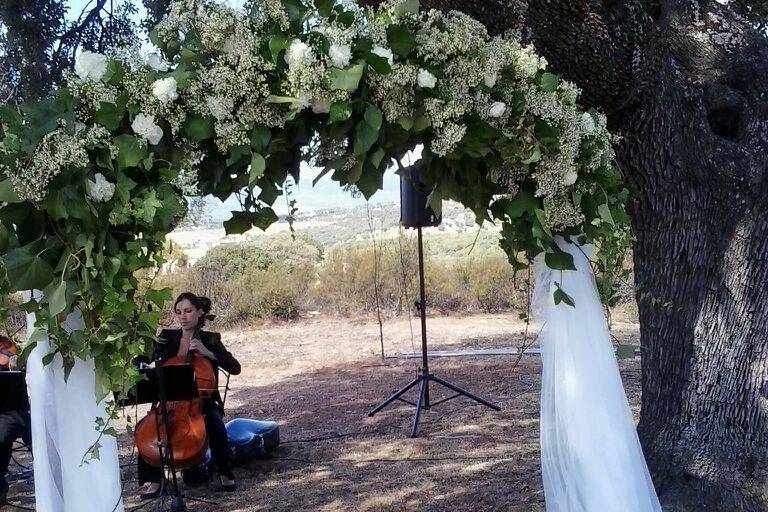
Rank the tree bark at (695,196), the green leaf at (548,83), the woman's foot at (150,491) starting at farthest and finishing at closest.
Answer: the woman's foot at (150,491), the tree bark at (695,196), the green leaf at (548,83)

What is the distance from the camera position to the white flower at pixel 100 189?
2547mm

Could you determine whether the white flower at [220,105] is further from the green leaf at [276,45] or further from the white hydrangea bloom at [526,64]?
the white hydrangea bloom at [526,64]

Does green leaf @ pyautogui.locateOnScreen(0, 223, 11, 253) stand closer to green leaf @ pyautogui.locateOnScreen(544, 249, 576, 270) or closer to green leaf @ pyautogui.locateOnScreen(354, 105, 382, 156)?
green leaf @ pyautogui.locateOnScreen(354, 105, 382, 156)

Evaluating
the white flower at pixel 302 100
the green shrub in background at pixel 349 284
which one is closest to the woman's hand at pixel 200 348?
the white flower at pixel 302 100

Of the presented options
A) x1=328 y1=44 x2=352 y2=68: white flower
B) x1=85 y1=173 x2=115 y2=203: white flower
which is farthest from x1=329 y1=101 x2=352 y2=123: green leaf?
x1=85 y1=173 x2=115 y2=203: white flower

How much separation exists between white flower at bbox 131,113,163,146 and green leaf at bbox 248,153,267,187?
1.03 feet

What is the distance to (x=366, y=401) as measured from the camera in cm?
785

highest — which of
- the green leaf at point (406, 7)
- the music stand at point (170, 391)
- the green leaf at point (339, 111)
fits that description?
the green leaf at point (406, 7)

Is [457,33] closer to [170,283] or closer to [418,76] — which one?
[418,76]

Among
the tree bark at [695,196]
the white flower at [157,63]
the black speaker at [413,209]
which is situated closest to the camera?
the white flower at [157,63]

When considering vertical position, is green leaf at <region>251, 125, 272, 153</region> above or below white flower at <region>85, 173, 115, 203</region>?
above

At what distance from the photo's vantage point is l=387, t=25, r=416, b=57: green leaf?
8.92ft

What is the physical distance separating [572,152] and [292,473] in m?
3.63

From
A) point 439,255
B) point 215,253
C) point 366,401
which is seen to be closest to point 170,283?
point 215,253
